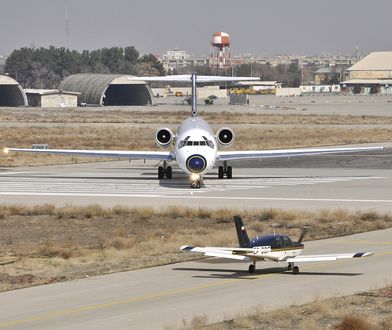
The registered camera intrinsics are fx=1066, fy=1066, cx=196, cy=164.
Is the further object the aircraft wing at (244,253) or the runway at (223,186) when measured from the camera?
the runway at (223,186)

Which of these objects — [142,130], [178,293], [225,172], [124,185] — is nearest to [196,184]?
[124,185]

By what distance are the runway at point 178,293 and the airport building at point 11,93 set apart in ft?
502

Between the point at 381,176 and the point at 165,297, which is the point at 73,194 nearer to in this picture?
the point at 381,176

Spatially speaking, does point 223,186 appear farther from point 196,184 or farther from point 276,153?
point 276,153

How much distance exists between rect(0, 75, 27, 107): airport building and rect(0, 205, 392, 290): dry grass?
139 meters

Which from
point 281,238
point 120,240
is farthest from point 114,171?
point 281,238

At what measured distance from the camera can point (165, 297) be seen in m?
24.6

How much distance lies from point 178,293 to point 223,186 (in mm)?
27036

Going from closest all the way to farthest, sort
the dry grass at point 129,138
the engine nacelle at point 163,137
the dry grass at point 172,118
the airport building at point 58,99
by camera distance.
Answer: the engine nacelle at point 163,137, the dry grass at point 129,138, the dry grass at point 172,118, the airport building at point 58,99

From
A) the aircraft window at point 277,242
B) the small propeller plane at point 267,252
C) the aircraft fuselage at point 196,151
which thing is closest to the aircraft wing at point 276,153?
the aircraft fuselage at point 196,151

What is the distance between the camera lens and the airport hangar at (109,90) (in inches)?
7205

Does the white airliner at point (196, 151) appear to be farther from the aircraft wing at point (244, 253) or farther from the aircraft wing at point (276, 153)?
the aircraft wing at point (244, 253)

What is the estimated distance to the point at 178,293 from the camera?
25.1 m

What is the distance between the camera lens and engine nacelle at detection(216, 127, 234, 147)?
180ft
